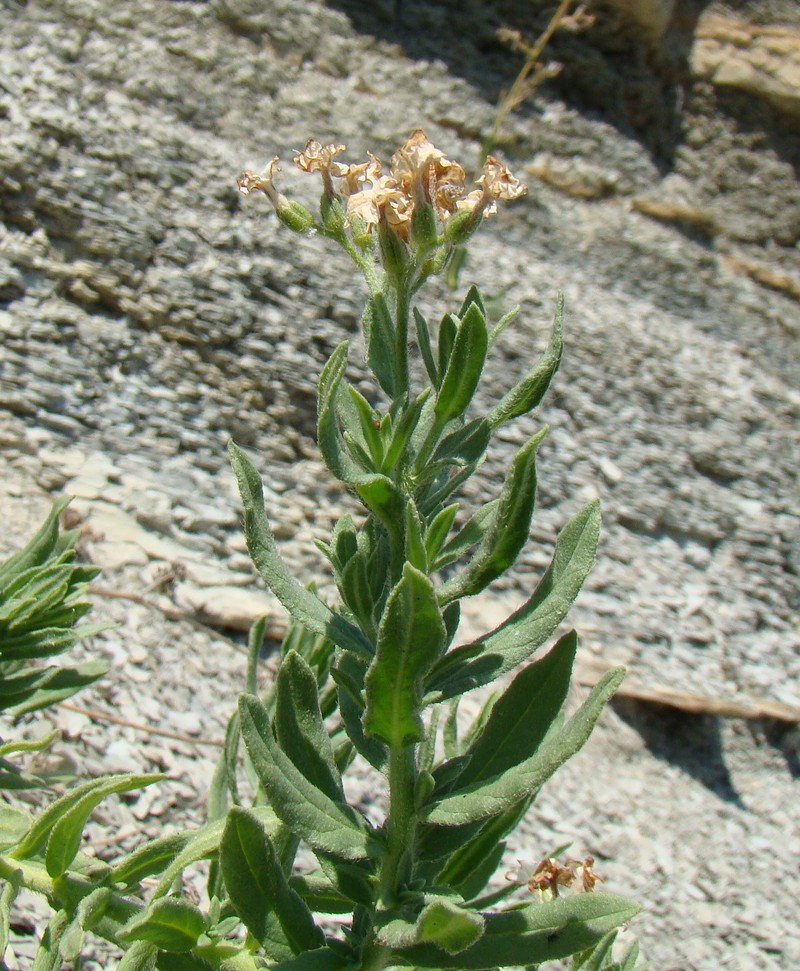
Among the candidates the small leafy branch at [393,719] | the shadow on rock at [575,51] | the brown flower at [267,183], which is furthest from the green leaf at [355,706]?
the shadow on rock at [575,51]

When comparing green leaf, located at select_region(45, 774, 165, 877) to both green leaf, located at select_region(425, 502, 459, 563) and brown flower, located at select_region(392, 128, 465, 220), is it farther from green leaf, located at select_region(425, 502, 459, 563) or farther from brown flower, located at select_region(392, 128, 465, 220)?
brown flower, located at select_region(392, 128, 465, 220)

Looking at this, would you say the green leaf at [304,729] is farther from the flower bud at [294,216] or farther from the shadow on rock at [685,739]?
the shadow on rock at [685,739]

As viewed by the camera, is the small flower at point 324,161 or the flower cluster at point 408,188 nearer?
the flower cluster at point 408,188

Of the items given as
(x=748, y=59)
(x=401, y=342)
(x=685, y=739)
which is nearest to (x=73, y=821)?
(x=401, y=342)

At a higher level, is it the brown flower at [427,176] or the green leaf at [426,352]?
the brown flower at [427,176]

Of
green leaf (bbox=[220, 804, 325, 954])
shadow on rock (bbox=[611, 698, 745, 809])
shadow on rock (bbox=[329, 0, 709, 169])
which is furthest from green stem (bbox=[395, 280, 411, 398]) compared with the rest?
shadow on rock (bbox=[329, 0, 709, 169])

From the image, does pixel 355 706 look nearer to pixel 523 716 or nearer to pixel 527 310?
pixel 523 716

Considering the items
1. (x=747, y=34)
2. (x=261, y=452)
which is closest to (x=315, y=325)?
(x=261, y=452)
